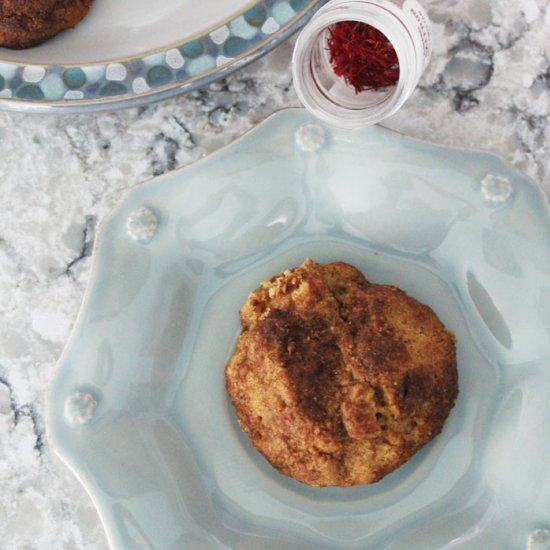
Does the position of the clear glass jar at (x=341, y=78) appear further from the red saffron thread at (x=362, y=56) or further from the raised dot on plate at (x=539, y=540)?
the raised dot on plate at (x=539, y=540)

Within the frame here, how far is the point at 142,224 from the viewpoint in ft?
4.00

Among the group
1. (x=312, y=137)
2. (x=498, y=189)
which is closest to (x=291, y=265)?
(x=312, y=137)

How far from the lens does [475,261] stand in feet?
4.00

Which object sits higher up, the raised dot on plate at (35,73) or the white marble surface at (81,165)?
the raised dot on plate at (35,73)

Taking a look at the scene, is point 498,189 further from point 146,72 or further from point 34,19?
point 34,19

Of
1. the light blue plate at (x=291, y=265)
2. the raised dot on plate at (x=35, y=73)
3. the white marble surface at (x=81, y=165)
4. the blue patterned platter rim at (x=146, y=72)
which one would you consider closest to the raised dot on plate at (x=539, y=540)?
the light blue plate at (x=291, y=265)

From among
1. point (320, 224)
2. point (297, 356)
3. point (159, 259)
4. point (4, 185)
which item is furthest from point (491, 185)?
point (4, 185)

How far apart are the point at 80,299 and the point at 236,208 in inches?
12.7

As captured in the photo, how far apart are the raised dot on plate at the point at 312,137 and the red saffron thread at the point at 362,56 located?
80 millimetres

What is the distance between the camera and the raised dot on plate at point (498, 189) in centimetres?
119

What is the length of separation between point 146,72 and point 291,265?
37 centimetres

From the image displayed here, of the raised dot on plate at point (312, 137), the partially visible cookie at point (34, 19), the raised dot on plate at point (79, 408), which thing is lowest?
the raised dot on plate at point (79, 408)

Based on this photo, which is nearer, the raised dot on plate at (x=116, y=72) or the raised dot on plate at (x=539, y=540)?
the raised dot on plate at (x=539, y=540)

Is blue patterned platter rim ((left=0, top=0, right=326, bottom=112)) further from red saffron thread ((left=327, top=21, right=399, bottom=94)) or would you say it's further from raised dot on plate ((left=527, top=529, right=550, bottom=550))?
raised dot on plate ((left=527, top=529, right=550, bottom=550))
